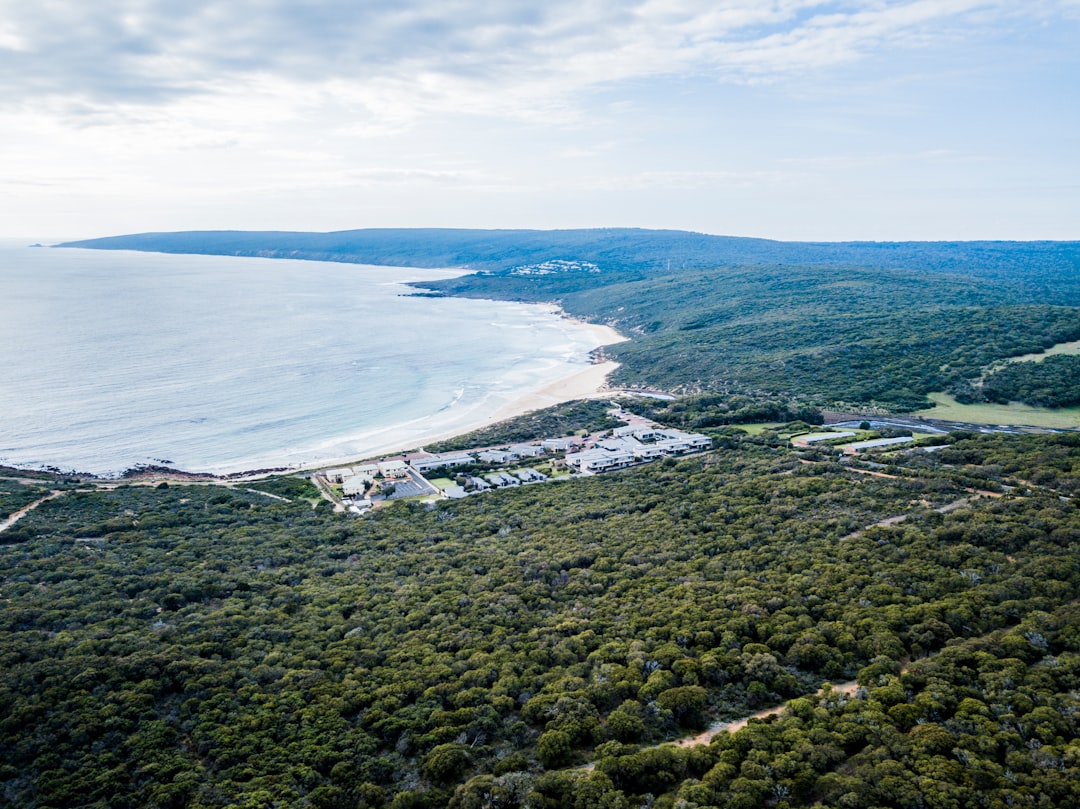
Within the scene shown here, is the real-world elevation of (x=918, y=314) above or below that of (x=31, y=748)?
above

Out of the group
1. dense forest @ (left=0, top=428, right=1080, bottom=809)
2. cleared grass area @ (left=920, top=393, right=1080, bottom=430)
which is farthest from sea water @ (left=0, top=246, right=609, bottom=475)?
cleared grass area @ (left=920, top=393, right=1080, bottom=430)

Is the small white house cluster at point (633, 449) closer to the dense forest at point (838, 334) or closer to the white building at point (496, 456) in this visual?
the white building at point (496, 456)

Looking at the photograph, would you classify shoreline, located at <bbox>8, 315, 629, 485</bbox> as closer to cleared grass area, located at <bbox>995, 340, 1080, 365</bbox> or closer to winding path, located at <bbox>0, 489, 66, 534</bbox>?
winding path, located at <bbox>0, 489, 66, 534</bbox>

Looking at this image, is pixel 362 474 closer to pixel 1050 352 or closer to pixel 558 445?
pixel 558 445

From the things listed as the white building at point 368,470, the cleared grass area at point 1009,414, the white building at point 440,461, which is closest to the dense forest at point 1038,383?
the cleared grass area at point 1009,414

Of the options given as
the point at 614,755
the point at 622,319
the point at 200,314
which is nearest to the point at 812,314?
the point at 622,319

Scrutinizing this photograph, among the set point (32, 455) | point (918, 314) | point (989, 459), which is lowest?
point (32, 455)

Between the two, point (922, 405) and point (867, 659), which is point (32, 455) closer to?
point (867, 659)
